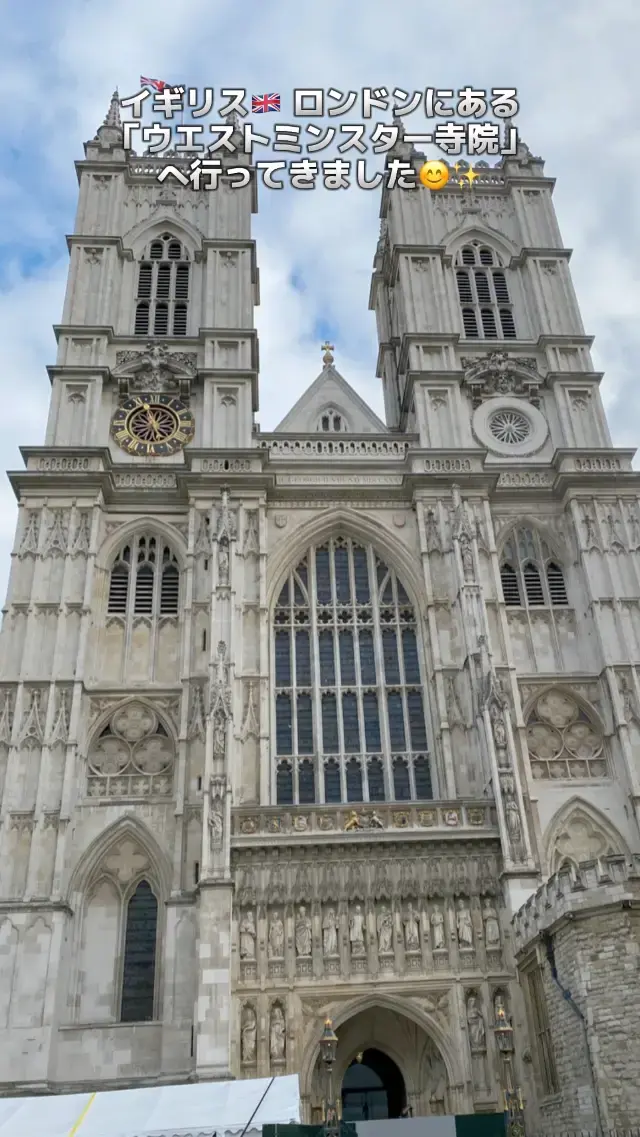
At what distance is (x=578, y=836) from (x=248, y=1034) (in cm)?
878

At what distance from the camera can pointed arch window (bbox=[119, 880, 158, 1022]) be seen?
20172mm

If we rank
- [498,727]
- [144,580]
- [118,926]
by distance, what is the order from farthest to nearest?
[144,580] → [498,727] → [118,926]

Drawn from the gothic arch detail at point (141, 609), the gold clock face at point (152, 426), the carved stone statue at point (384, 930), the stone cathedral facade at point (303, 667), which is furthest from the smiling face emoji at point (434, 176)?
the carved stone statue at point (384, 930)

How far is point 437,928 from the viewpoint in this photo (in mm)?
19656

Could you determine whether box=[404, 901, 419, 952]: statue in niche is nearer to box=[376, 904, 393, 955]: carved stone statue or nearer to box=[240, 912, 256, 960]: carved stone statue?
box=[376, 904, 393, 955]: carved stone statue

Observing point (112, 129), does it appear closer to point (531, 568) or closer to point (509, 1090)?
point (531, 568)

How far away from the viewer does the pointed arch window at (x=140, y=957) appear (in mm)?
20172

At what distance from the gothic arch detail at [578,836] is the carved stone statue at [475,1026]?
410 cm

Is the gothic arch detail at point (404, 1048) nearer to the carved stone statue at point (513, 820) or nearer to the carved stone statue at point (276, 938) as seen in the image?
the carved stone statue at point (276, 938)

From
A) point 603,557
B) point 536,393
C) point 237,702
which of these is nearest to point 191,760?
point 237,702

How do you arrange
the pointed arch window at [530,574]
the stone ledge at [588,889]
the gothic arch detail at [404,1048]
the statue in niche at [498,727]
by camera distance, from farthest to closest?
the pointed arch window at [530,574], the statue in niche at [498,727], the gothic arch detail at [404,1048], the stone ledge at [588,889]

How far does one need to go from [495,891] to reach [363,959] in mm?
3049

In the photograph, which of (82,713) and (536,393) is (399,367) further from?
(82,713)

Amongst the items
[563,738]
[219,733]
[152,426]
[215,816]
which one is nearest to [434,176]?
[152,426]
